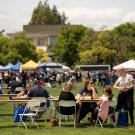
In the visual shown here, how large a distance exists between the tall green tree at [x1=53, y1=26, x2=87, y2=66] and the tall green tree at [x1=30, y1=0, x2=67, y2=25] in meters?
29.7

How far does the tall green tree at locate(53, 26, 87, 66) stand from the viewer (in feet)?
342

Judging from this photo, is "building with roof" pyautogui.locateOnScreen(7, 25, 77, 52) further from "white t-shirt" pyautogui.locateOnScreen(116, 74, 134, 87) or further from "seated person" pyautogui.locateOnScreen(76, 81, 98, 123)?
"white t-shirt" pyautogui.locateOnScreen(116, 74, 134, 87)

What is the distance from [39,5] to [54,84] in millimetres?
87586

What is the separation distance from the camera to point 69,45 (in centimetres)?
10425

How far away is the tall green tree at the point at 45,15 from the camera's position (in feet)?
445

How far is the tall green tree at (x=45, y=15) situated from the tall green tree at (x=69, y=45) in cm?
2965

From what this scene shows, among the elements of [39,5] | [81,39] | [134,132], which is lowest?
[134,132]

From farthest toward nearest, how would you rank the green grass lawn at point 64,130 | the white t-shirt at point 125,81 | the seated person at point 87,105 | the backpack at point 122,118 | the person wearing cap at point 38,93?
the person wearing cap at point 38,93, the white t-shirt at point 125,81, the backpack at point 122,118, the seated person at point 87,105, the green grass lawn at point 64,130

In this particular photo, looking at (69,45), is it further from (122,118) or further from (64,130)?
(64,130)

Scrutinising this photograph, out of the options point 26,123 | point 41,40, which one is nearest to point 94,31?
point 41,40

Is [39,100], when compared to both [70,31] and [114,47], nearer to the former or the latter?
[114,47]

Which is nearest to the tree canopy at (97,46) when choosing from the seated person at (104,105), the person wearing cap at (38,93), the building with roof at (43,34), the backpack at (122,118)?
the building with roof at (43,34)

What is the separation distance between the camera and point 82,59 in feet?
315

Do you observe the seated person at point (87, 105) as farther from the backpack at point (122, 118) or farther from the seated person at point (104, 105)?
the backpack at point (122, 118)
